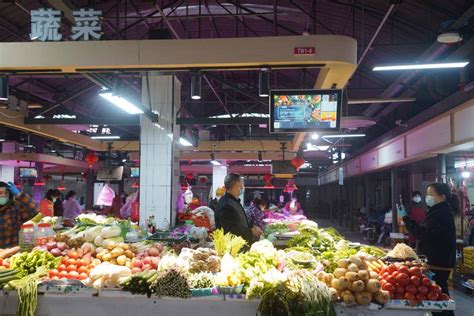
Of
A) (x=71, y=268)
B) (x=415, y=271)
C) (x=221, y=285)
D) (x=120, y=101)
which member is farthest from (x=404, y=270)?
(x=120, y=101)

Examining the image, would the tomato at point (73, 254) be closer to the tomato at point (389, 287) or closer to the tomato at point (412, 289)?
the tomato at point (389, 287)

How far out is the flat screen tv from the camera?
628cm

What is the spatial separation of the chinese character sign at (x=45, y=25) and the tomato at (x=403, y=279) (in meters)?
4.89

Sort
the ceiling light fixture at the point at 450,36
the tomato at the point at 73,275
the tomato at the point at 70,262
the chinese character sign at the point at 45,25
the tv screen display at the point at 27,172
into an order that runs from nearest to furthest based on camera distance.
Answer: the tomato at the point at 73,275 < the tomato at the point at 70,262 < the chinese character sign at the point at 45,25 < the ceiling light fixture at the point at 450,36 < the tv screen display at the point at 27,172

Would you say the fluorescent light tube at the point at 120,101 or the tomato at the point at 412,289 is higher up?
the fluorescent light tube at the point at 120,101

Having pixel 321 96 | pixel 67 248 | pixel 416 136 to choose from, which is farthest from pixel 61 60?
pixel 416 136

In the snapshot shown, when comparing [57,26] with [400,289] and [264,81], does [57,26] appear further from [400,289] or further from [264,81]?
[400,289]

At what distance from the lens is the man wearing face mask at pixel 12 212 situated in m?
6.38

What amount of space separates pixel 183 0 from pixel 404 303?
290 inches

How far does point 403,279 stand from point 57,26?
201 inches

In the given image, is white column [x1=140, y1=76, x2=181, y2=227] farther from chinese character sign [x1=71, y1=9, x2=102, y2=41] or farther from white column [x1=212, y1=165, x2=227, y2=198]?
white column [x1=212, y1=165, x2=227, y2=198]

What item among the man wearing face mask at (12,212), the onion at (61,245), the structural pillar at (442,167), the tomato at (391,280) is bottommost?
the tomato at (391,280)

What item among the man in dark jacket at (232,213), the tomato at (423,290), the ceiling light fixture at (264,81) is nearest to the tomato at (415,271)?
the tomato at (423,290)

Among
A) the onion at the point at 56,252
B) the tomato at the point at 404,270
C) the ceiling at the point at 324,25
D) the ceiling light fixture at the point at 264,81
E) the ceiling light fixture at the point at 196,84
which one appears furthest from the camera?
the ceiling at the point at 324,25
